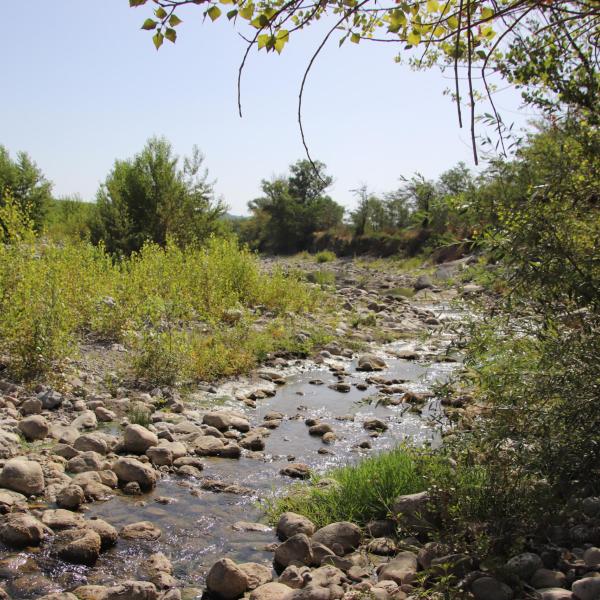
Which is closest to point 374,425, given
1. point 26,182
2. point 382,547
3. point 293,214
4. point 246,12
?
point 382,547

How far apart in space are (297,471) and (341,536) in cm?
140

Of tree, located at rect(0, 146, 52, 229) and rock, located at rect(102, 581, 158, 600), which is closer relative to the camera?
rock, located at rect(102, 581, 158, 600)

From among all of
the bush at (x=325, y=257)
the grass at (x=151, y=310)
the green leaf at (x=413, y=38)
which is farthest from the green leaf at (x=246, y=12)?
the bush at (x=325, y=257)

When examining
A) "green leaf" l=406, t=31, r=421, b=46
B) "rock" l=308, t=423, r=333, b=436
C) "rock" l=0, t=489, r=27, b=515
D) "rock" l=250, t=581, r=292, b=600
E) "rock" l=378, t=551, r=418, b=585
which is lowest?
"rock" l=250, t=581, r=292, b=600

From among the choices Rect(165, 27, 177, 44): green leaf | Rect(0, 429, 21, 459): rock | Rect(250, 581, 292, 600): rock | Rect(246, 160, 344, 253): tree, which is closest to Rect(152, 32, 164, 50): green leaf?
Rect(165, 27, 177, 44): green leaf

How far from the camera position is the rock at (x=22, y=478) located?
4516 millimetres

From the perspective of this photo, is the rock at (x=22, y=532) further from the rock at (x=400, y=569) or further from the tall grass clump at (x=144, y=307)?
the tall grass clump at (x=144, y=307)

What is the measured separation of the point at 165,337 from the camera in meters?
7.87

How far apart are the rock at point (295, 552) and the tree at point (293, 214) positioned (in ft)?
117

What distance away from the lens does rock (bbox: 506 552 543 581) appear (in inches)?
120

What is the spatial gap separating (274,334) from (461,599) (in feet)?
26.1

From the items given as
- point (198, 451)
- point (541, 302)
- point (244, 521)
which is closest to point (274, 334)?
point (198, 451)

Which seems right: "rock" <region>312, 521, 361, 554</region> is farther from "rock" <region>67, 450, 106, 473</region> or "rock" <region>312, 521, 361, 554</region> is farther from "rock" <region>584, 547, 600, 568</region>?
"rock" <region>67, 450, 106, 473</region>

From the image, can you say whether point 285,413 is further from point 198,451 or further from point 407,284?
point 407,284
